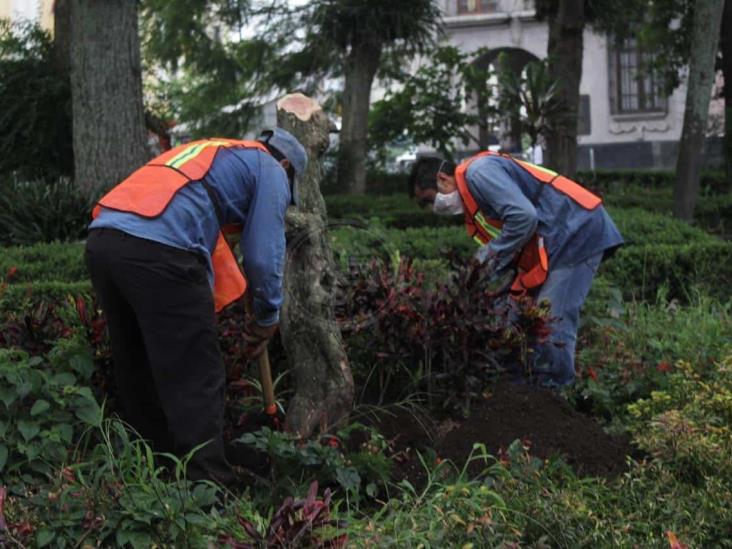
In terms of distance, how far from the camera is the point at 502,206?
6305 millimetres

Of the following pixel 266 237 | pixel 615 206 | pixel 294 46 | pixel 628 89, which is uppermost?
pixel 294 46

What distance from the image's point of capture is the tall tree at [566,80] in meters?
16.1

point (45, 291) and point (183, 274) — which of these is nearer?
point (183, 274)

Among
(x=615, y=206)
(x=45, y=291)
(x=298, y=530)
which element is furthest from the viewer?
(x=615, y=206)

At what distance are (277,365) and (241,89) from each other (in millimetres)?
17577

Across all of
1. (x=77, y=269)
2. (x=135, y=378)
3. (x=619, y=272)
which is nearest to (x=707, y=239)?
(x=619, y=272)

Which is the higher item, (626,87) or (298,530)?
(626,87)

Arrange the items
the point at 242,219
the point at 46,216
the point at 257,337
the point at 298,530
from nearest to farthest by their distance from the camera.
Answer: the point at 298,530 < the point at 242,219 < the point at 257,337 < the point at 46,216

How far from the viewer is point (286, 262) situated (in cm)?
552

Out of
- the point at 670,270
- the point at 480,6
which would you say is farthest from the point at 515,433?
the point at 480,6

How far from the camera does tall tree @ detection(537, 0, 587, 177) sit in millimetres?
16062

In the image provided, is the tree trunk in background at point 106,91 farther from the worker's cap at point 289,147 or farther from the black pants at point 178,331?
the black pants at point 178,331

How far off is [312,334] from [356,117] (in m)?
15.6

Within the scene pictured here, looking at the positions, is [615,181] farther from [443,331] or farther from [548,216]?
[443,331]
